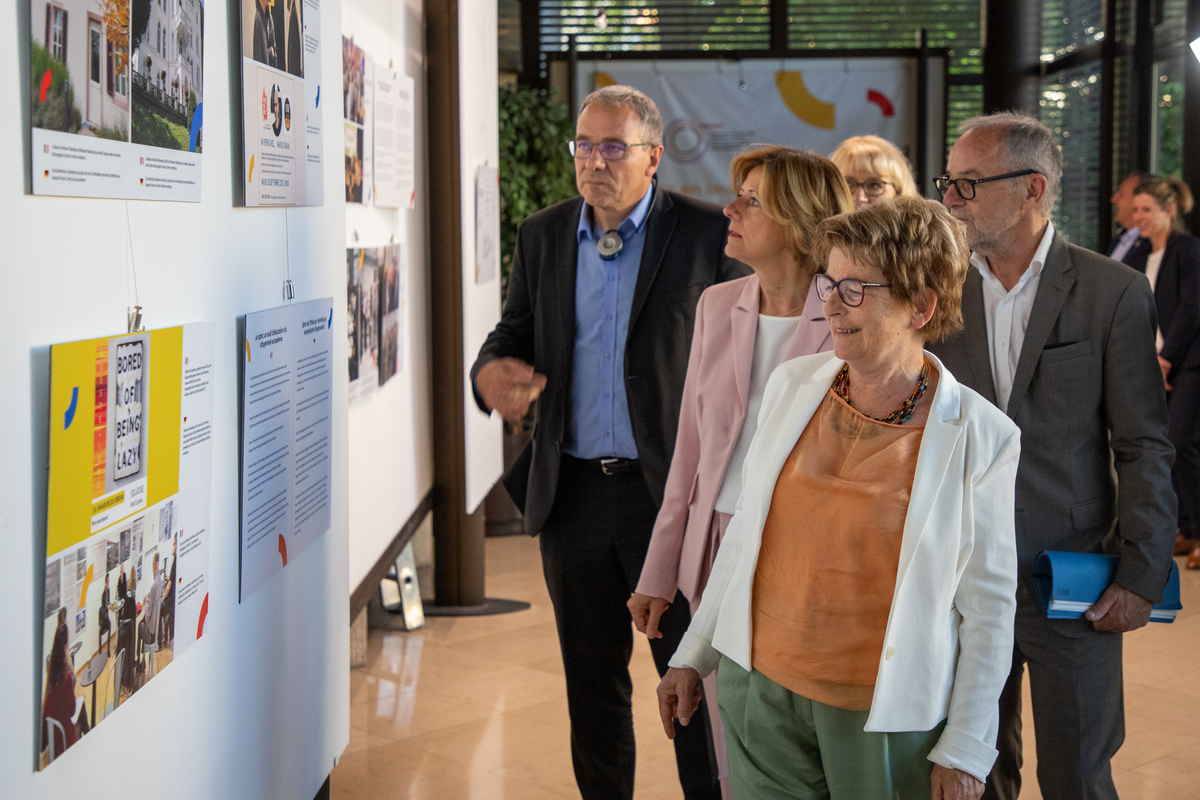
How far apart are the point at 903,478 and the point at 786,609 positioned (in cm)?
28

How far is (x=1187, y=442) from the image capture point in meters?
5.95

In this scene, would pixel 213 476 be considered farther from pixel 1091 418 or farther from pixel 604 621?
pixel 1091 418

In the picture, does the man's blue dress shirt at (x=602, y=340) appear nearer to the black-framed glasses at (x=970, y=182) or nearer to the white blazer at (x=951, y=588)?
the black-framed glasses at (x=970, y=182)

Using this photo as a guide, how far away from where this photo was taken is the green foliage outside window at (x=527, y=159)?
6.56m

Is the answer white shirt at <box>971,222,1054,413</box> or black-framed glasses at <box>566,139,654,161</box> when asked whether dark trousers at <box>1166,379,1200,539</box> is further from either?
black-framed glasses at <box>566,139,654,161</box>

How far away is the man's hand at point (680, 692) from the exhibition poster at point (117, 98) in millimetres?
1129

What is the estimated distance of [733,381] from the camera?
2.36 meters

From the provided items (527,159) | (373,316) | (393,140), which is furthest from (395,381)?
(527,159)

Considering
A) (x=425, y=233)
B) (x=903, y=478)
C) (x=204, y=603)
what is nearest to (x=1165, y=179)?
(x=425, y=233)

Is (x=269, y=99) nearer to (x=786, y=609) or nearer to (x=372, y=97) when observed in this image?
(x=786, y=609)

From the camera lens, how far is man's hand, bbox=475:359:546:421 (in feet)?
8.47

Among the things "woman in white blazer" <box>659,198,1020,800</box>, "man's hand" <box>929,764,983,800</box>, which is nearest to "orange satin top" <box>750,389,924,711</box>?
"woman in white blazer" <box>659,198,1020,800</box>

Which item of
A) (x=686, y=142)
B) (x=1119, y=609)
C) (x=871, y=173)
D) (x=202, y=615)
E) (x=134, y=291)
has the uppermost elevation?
(x=686, y=142)

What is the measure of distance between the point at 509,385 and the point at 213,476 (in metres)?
0.96
